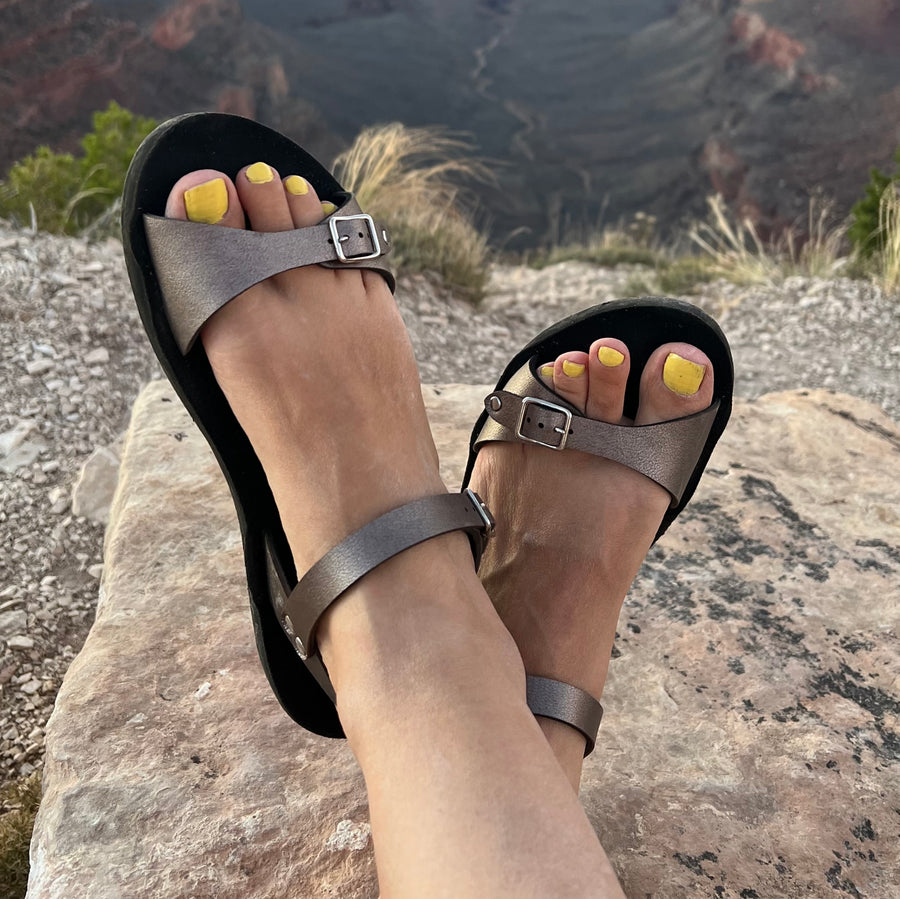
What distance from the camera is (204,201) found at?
1068 millimetres

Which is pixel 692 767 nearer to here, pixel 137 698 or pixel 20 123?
pixel 137 698

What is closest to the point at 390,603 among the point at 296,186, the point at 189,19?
the point at 296,186

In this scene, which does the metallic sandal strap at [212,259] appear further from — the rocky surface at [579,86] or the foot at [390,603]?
the rocky surface at [579,86]

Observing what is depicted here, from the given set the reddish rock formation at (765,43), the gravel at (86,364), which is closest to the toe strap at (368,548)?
the gravel at (86,364)

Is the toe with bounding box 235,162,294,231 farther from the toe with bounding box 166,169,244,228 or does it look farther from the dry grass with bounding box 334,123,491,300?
the dry grass with bounding box 334,123,491,300

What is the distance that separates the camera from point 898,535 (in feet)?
4.95

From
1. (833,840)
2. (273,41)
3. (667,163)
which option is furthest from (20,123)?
(833,840)

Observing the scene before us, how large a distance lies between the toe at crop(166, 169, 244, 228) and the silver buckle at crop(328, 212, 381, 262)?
12cm

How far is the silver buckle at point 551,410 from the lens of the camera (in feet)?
3.96

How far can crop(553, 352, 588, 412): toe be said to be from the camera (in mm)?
1233

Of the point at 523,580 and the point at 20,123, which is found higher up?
the point at 523,580

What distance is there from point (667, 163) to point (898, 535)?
1221 centimetres

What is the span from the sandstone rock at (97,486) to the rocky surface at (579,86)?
30.8ft

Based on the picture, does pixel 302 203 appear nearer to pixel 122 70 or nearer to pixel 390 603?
pixel 390 603
